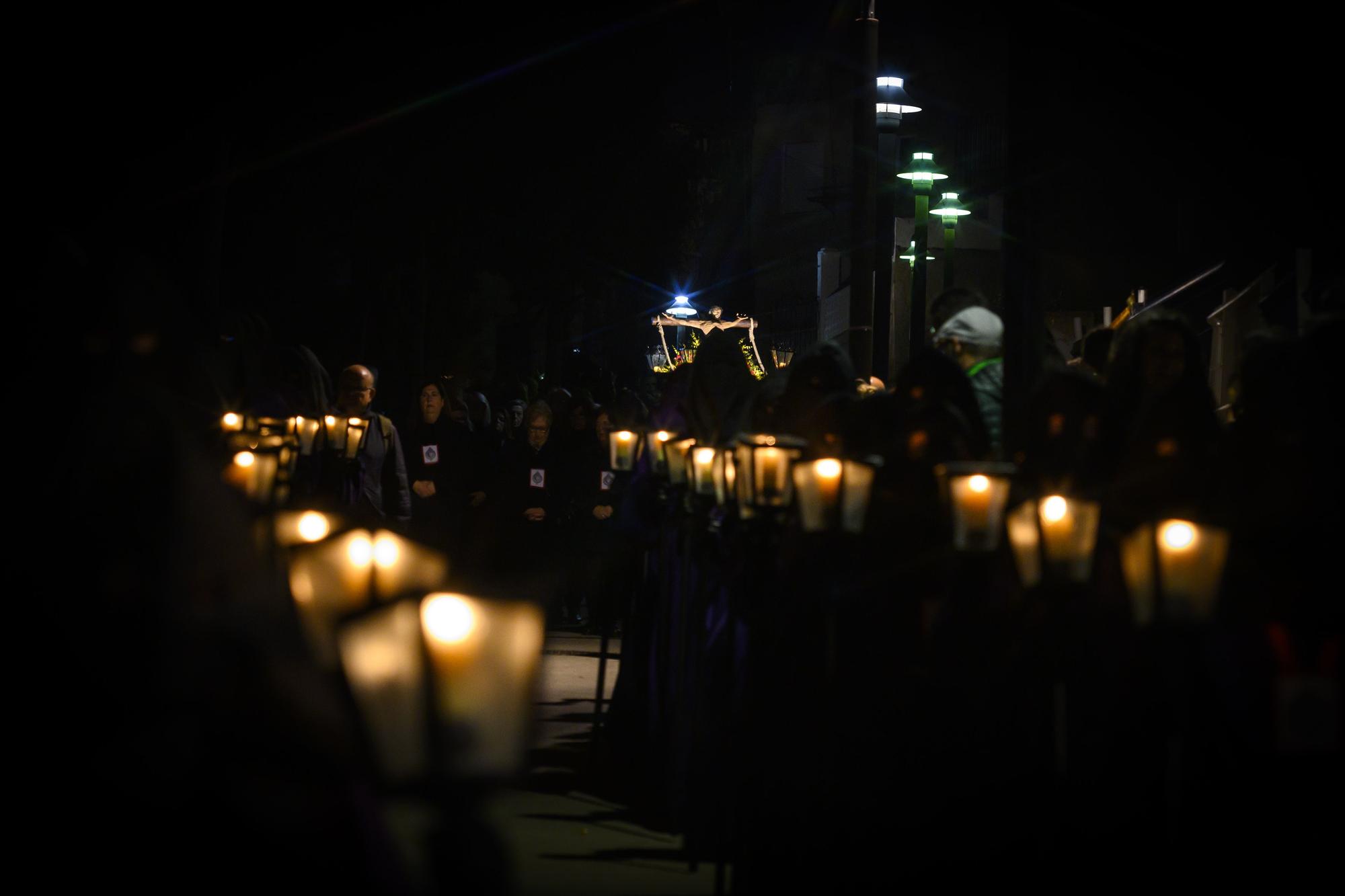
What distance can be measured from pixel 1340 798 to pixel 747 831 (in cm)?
277

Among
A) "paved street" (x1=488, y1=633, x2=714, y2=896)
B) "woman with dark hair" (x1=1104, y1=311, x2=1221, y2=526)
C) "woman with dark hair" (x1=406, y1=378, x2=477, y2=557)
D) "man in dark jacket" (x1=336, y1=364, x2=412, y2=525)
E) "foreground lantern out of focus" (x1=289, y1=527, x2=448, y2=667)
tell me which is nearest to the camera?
"foreground lantern out of focus" (x1=289, y1=527, x2=448, y2=667)

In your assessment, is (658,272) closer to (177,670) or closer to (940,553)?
(940,553)

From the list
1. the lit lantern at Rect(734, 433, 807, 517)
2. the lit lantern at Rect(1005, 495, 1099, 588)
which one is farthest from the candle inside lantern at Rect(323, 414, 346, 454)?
the lit lantern at Rect(1005, 495, 1099, 588)

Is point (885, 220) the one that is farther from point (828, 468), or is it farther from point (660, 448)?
point (828, 468)

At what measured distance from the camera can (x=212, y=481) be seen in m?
3.49

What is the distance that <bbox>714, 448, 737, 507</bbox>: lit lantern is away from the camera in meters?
7.70

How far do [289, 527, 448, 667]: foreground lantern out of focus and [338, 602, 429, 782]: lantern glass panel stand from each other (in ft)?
2.79

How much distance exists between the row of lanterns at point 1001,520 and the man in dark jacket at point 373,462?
6.30 metres

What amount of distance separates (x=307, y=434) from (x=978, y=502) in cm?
771

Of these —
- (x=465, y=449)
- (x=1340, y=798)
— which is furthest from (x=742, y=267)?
(x=1340, y=798)

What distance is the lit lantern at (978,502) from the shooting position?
223 inches

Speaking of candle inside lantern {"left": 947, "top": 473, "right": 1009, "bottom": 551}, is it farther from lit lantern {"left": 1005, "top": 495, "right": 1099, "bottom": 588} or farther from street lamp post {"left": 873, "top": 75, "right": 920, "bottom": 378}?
street lamp post {"left": 873, "top": 75, "right": 920, "bottom": 378}

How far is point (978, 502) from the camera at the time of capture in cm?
568

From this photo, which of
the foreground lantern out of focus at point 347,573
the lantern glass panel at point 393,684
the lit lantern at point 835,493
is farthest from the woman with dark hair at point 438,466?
the lantern glass panel at point 393,684
